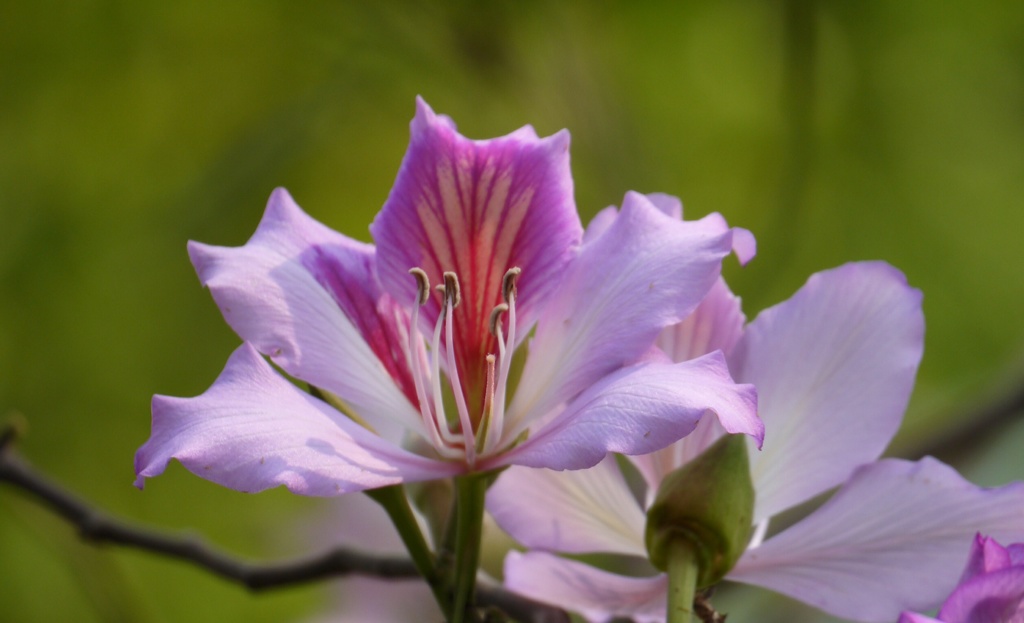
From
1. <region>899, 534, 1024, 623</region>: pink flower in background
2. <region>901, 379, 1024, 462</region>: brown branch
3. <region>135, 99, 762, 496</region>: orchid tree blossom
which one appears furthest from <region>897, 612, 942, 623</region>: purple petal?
<region>901, 379, 1024, 462</region>: brown branch

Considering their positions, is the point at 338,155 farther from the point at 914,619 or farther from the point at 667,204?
the point at 914,619

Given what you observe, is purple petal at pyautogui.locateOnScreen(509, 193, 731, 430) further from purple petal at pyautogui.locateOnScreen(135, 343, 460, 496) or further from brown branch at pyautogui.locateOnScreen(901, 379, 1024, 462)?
brown branch at pyautogui.locateOnScreen(901, 379, 1024, 462)

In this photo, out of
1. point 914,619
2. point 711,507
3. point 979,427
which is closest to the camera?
point 914,619

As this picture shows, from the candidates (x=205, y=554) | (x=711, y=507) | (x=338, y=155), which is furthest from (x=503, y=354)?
(x=338, y=155)

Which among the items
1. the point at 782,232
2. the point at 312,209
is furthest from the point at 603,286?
the point at 312,209

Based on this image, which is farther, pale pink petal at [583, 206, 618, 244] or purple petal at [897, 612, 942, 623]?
pale pink petal at [583, 206, 618, 244]

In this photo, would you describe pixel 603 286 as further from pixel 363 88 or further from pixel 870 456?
pixel 363 88
